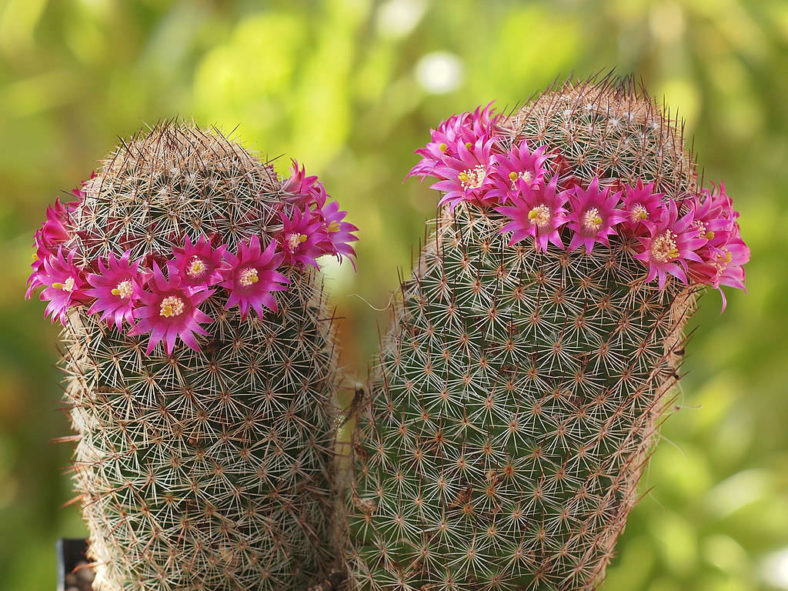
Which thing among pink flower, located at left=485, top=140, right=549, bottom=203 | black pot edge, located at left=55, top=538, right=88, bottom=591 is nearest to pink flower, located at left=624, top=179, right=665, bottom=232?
pink flower, located at left=485, top=140, right=549, bottom=203

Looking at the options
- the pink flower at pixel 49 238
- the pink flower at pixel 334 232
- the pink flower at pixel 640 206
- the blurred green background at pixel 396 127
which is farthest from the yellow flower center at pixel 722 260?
the blurred green background at pixel 396 127

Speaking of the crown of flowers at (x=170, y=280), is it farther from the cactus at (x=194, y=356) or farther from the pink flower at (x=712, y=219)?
the pink flower at (x=712, y=219)

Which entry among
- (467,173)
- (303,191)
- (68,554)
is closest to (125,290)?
(303,191)

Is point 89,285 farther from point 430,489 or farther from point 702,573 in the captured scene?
point 702,573

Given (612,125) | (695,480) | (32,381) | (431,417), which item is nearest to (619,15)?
(695,480)

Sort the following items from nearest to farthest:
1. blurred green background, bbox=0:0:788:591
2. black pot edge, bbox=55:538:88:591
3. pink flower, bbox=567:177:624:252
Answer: pink flower, bbox=567:177:624:252 < black pot edge, bbox=55:538:88:591 < blurred green background, bbox=0:0:788:591

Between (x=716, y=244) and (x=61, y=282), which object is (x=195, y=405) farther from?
(x=716, y=244)

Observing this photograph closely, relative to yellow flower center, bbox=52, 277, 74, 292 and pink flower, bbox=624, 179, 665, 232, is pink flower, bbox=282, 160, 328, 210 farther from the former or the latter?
pink flower, bbox=624, 179, 665, 232
